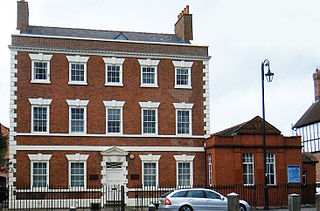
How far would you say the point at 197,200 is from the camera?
23531 millimetres

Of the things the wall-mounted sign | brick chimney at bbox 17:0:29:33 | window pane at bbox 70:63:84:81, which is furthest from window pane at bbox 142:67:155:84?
the wall-mounted sign

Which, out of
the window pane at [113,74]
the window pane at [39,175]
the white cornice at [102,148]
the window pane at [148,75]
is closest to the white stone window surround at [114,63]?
the window pane at [113,74]

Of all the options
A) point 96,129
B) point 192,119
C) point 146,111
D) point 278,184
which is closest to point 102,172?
point 96,129

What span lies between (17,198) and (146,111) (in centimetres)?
998

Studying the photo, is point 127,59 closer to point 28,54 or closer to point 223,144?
point 28,54

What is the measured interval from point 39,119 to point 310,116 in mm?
38508

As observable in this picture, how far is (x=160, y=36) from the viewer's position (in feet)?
126

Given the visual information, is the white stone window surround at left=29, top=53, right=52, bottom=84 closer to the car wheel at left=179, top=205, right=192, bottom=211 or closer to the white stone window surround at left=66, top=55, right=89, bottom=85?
the white stone window surround at left=66, top=55, right=89, bottom=85

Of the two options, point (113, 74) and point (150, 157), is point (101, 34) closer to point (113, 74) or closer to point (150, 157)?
point (113, 74)

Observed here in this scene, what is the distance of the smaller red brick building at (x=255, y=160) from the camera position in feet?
104

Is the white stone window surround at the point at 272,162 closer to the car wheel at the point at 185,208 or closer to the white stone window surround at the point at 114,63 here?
the car wheel at the point at 185,208

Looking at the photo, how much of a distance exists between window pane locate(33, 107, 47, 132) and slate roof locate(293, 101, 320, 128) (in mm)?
35371

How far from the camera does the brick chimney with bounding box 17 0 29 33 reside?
111 ft

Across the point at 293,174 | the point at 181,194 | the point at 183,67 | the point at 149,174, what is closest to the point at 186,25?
the point at 183,67
